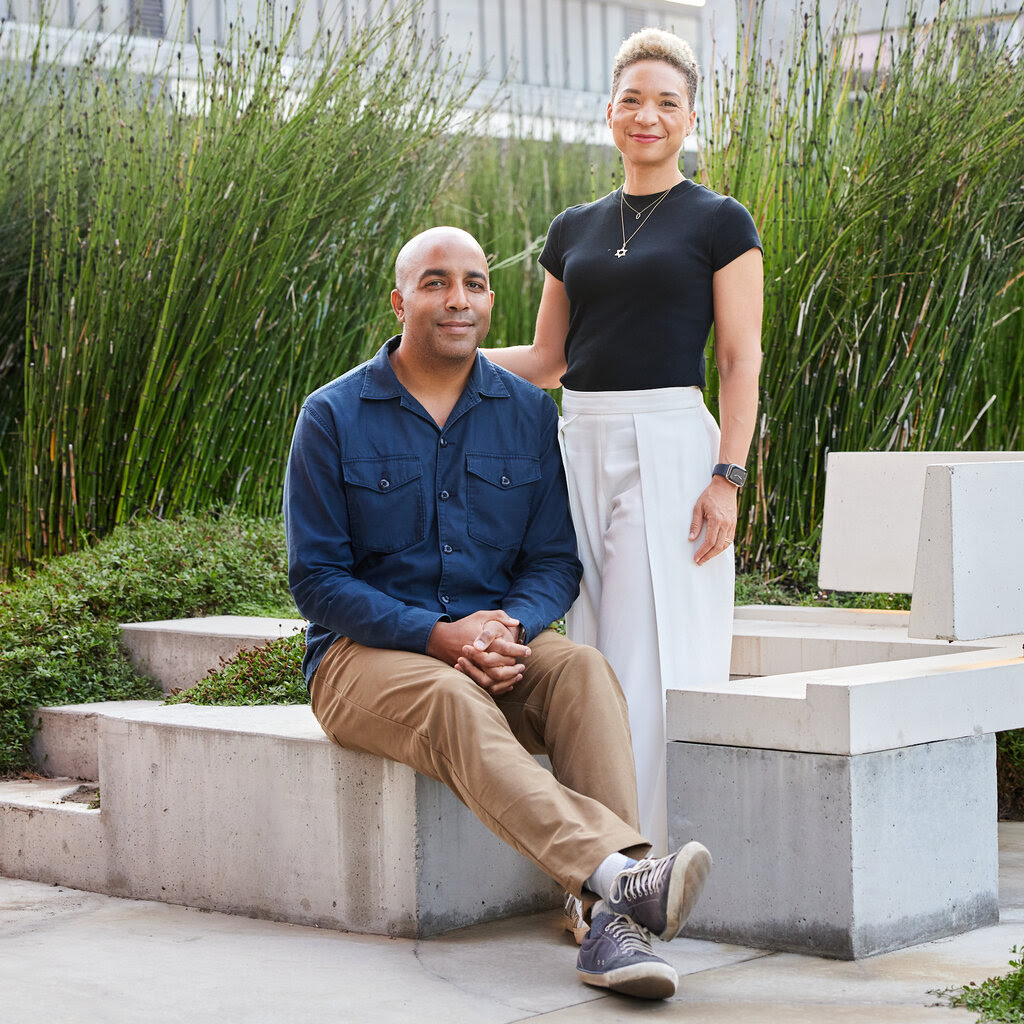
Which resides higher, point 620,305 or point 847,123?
point 847,123

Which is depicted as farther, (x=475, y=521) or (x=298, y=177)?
(x=298, y=177)

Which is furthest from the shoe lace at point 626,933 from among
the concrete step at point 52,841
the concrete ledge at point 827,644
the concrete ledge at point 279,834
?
the concrete step at point 52,841

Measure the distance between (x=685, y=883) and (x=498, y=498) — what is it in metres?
0.76

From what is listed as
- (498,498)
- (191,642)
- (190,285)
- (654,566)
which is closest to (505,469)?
(498,498)

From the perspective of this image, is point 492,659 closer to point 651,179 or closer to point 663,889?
point 663,889

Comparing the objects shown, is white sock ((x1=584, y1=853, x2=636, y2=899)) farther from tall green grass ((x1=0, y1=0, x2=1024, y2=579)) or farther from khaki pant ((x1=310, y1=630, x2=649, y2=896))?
tall green grass ((x1=0, y1=0, x2=1024, y2=579))

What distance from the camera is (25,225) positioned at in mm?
5379

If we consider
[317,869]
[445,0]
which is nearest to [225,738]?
[317,869]

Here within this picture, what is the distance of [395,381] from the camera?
243 cm

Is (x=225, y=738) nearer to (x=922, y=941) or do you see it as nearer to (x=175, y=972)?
(x=175, y=972)

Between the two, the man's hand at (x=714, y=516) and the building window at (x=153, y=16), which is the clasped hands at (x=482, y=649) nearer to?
the man's hand at (x=714, y=516)

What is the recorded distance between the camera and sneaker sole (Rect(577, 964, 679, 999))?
1900 mm

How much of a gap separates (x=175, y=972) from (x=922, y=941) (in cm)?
108

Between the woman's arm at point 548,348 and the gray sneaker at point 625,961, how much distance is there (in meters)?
1.01
